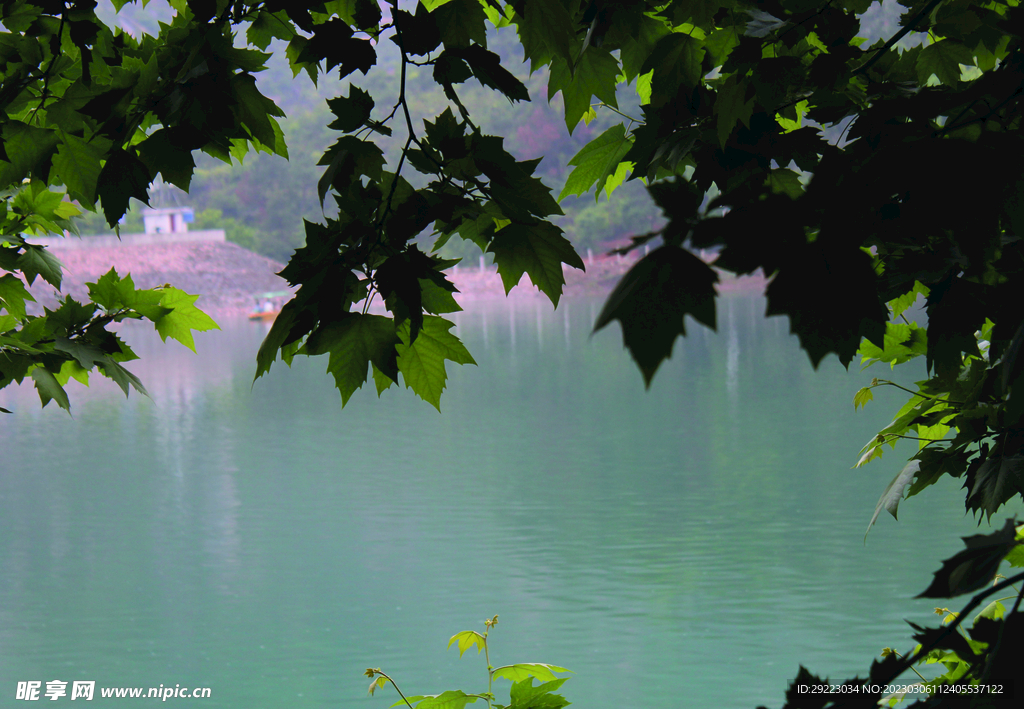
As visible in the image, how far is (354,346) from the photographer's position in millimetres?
798

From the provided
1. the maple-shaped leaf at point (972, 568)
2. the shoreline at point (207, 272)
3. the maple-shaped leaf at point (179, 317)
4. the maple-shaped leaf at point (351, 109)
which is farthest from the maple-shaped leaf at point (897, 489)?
the shoreline at point (207, 272)

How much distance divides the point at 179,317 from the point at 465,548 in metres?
6.79

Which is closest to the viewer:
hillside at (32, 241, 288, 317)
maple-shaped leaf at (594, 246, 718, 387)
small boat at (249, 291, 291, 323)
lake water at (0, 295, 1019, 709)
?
maple-shaped leaf at (594, 246, 718, 387)

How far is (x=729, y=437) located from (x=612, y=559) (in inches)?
183

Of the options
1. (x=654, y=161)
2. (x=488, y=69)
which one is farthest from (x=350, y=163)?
(x=654, y=161)

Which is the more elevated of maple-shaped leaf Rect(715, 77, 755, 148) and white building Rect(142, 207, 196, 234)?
white building Rect(142, 207, 196, 234)

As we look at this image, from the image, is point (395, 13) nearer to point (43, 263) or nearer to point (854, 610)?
point (43, 263)

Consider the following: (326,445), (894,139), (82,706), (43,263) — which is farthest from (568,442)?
(894,139)

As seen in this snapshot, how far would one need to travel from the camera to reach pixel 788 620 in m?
6.34

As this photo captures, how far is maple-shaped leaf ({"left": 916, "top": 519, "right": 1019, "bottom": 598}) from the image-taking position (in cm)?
47

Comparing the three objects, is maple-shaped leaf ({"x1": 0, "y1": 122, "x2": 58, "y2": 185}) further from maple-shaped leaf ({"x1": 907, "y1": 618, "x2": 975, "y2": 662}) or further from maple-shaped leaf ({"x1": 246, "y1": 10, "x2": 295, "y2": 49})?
maple-shaped leaf ({"x1": 907, "y1": 618, "x2": 975, "y2": 662})

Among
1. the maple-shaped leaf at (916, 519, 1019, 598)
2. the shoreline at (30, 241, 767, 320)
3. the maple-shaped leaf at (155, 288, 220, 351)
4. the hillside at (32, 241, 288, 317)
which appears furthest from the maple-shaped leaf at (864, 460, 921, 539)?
the hillside at (32, 241, 288, 317)

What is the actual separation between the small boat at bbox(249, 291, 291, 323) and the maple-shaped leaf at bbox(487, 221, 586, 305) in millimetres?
34973

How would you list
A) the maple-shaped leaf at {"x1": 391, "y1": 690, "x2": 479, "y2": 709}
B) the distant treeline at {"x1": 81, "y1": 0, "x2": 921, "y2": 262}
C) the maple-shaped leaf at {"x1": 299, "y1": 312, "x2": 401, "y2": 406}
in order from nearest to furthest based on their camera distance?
the maple-shaped leaf at {"x1": 299, "y1": 312, "x2": 401, "y2": 406} < the maple-shaped leaf at {"x1": 391, "y1": 690, "x2": 479, "y2": 709} < the distant treeline at {"x1": 81, "y1": 0, "x2": 921, "y2": 262}
